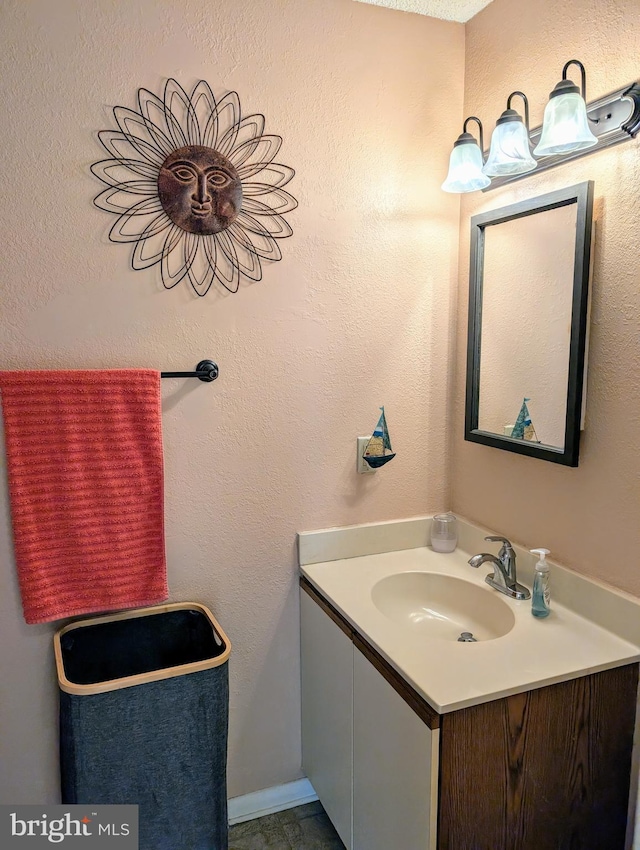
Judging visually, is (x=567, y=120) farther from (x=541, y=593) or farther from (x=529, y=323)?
(x=541, y=593)

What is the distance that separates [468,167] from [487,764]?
4.49 feet

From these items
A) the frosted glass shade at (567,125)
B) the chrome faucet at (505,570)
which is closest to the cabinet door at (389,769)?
the chrome faucet at (505,570)

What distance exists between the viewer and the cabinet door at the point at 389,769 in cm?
109

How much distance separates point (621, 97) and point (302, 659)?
1598 millimetres

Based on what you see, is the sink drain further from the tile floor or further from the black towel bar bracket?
the black towel bar bracket

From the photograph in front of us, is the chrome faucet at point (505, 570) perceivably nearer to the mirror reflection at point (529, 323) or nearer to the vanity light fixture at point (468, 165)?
the mirror reflection at point (529, 323)

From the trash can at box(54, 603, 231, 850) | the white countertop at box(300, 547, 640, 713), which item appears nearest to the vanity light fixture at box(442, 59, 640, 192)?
Answer: the white countertop at box(300, 547, 640, 713)

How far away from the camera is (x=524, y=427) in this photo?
1502 millimetres

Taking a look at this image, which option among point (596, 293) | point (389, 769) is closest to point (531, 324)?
point (596, 293)

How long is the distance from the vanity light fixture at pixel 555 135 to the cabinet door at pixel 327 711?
1192 mm

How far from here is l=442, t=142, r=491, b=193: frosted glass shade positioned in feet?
4.94

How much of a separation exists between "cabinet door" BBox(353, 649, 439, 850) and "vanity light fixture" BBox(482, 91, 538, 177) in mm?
1191

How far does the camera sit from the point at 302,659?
1.73 meters

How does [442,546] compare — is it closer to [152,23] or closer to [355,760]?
[355,760]
